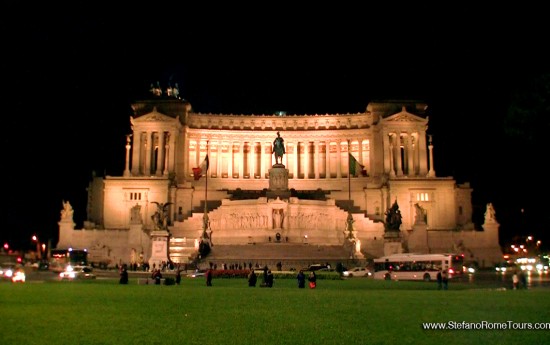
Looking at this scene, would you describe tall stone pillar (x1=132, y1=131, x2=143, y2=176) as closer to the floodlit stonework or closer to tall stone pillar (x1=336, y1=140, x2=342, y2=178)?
the floodlit stonework

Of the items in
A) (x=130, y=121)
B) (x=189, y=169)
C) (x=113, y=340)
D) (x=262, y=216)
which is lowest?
(x=113, y=340)

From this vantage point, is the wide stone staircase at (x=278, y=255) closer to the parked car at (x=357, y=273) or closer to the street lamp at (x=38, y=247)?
the parked car at (x=357, y=273)

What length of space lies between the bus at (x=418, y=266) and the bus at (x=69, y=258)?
35.2 meters

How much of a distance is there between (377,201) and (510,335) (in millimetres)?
82603

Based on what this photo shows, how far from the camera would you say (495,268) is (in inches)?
2931

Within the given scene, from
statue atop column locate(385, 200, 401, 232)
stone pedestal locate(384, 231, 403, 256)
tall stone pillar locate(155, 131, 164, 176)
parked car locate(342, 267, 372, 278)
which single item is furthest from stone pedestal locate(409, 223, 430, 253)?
tall stone pillar locate(155, 131, 164, 176)

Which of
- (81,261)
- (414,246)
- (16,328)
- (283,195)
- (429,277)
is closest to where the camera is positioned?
(16,328)

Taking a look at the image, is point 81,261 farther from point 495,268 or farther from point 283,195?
point 495,268

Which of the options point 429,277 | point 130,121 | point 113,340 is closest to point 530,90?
point 113,340

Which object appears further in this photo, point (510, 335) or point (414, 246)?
point (414, 246)

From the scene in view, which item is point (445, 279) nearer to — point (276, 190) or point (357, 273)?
point (357, 273)

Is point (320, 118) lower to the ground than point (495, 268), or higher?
higher

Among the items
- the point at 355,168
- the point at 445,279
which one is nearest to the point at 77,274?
the point at 445,279

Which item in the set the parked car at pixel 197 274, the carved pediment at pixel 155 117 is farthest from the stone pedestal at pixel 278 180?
the parked car at pixel 197 274
